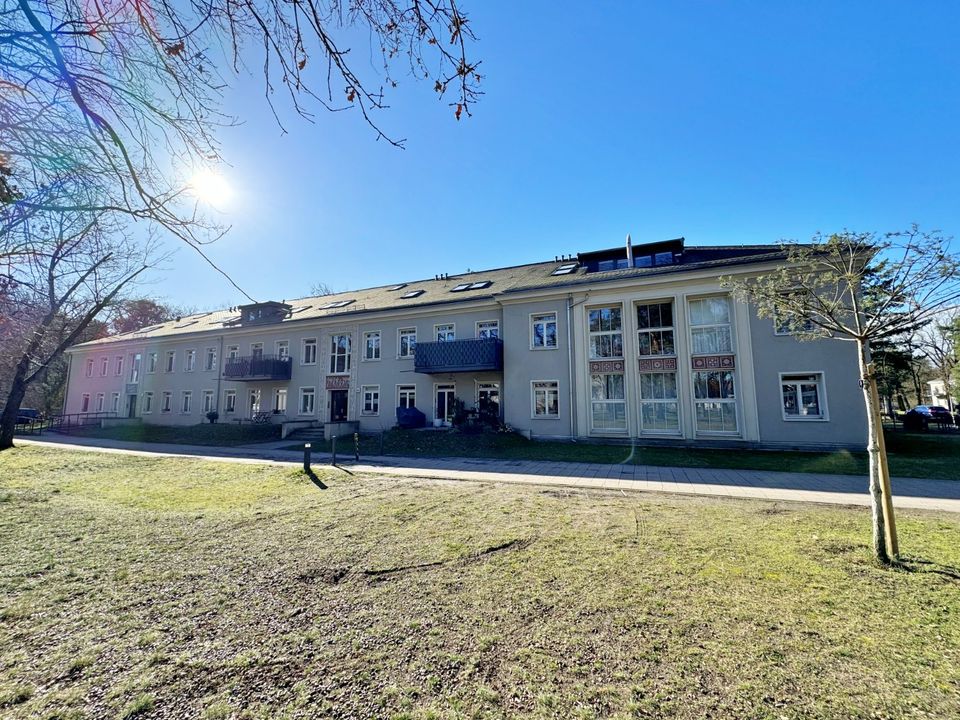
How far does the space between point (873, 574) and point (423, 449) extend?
13.7 meters

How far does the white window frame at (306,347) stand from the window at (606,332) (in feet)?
52.6

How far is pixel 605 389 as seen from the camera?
685 inches

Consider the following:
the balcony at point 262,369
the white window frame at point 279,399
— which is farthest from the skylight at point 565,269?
the white window frame at point 279,399

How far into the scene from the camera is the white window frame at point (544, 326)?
1823cm

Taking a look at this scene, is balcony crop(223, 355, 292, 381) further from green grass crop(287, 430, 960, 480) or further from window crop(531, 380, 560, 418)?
window crop(531, 380, 560, 418)

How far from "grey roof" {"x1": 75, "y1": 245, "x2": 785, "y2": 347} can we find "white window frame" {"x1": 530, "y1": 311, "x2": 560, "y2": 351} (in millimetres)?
1277

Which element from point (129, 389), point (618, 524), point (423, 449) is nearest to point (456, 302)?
point (423, 449)

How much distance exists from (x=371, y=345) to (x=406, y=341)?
90.2 inches

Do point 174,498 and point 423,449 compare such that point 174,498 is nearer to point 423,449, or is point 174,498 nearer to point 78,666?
point 78,666

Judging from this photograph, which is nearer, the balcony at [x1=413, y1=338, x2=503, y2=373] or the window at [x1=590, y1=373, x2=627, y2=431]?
the window at [x1=590, y1=373, x2=627, y2=431]

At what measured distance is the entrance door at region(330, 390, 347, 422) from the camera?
76.2ft

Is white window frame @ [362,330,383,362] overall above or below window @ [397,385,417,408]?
above

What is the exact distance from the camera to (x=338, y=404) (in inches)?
920

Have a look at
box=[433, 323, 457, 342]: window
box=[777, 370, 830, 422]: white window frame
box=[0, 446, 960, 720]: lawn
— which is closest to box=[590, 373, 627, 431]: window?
box=[777, 370, 830, 422]: white window frame
